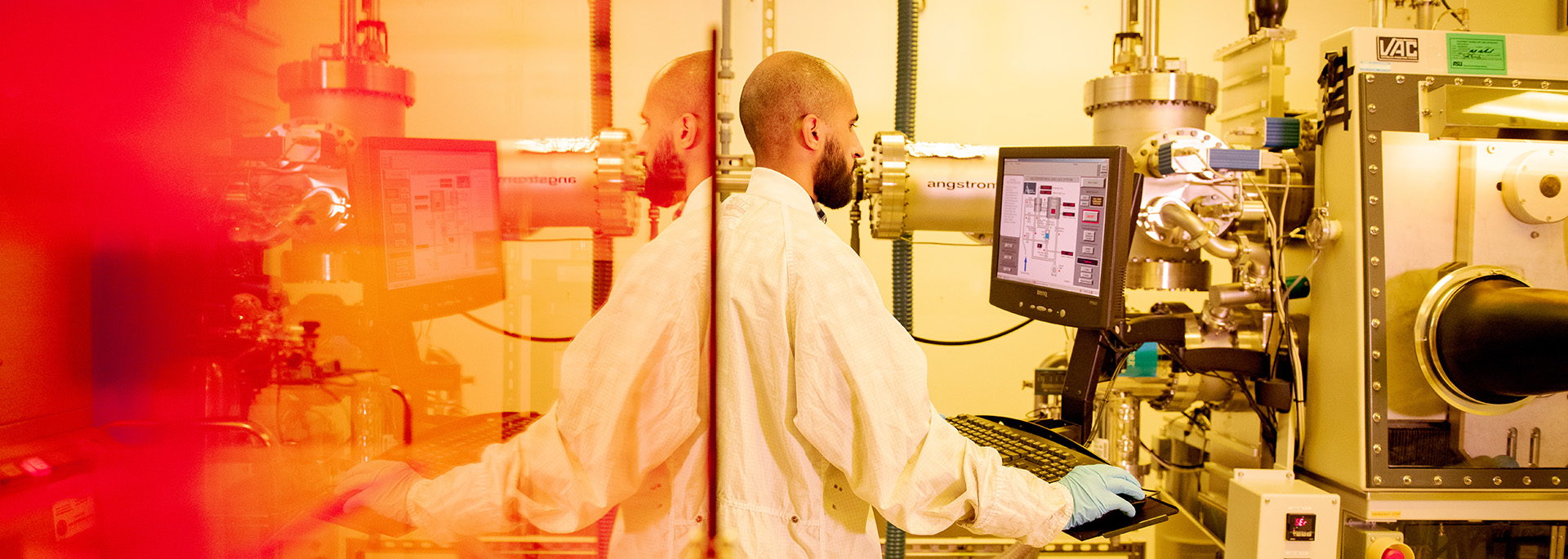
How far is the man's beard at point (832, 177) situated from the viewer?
3.18ft

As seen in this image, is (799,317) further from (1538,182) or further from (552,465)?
(1538,182)

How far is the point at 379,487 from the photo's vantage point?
0.67 feet

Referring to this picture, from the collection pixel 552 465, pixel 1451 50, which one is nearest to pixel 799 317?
pixel 552 465

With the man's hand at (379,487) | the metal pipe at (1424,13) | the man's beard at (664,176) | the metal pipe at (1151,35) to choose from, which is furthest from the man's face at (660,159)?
the metal pipe at (1424,13)

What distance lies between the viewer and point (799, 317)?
828 millimetres

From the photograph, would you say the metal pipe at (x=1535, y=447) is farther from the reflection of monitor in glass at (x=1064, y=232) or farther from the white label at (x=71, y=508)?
the white label at (x=71, y=508)

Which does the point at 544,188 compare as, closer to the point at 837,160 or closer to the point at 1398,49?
the point at 837,160

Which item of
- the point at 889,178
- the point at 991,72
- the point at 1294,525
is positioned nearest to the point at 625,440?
the point at 889,178

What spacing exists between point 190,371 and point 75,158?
5 centimetres

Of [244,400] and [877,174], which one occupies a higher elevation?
[877,174]

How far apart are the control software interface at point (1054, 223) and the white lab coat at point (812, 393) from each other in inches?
21.0

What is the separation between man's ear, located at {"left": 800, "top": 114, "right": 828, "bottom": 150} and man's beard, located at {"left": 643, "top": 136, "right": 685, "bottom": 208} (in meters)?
0.71

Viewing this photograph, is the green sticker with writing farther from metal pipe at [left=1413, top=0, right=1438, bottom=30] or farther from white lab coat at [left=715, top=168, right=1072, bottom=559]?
white lab coat at [left=715, top=168, right=1072, bottom=559]

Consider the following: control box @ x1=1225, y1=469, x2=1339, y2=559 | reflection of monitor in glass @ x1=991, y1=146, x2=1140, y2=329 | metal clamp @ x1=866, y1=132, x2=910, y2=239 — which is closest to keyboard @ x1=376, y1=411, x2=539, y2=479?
reflection of monitor in glass @ x1=991, y1=146, x2=1140, y2=329
